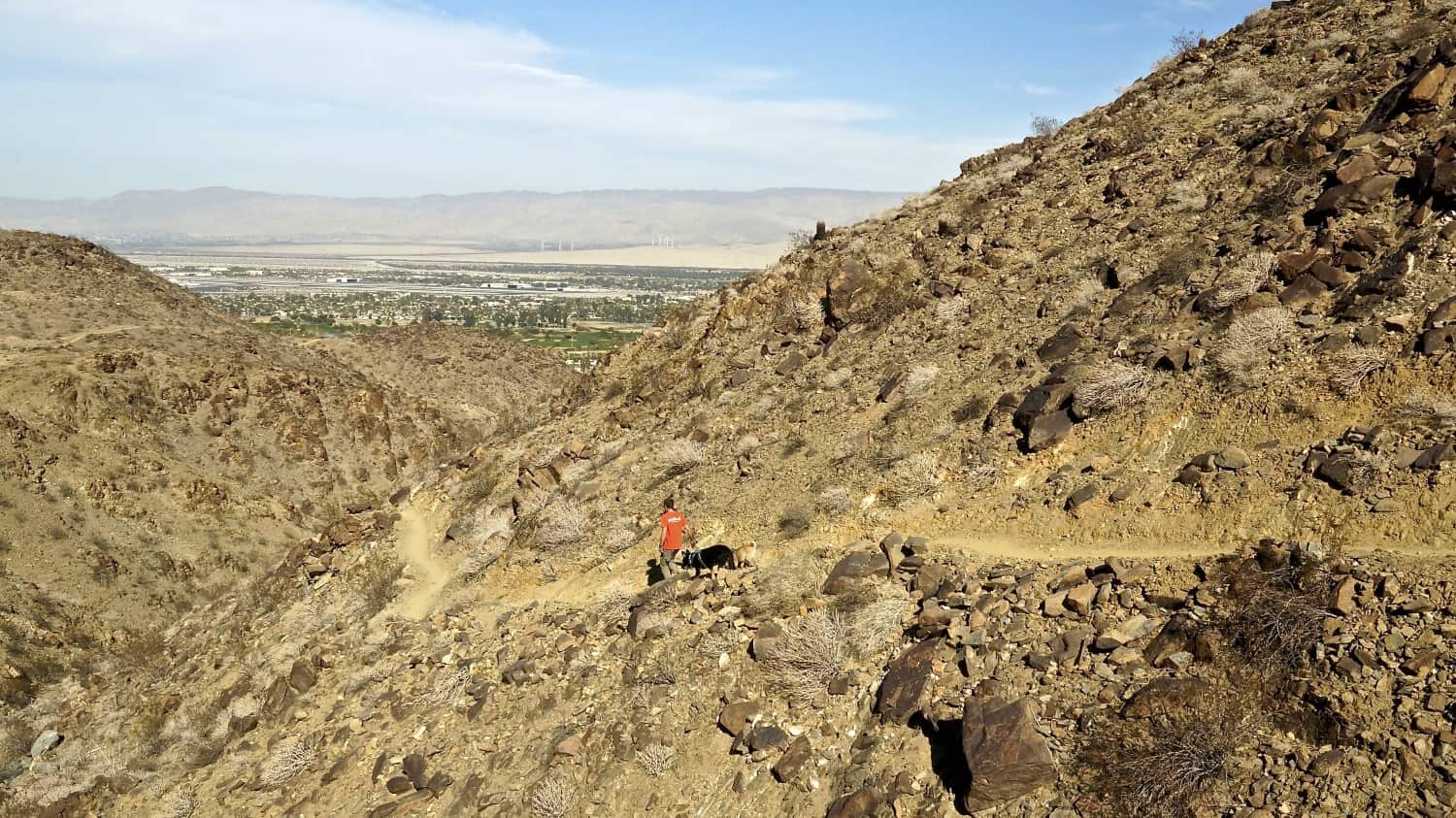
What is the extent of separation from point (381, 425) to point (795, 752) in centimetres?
4248

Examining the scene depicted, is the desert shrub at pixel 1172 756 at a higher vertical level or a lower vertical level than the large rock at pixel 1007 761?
higher

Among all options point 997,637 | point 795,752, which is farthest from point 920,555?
point 795,752

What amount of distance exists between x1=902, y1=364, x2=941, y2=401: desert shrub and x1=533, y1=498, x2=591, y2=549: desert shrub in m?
7.42

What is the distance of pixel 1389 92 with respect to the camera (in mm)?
16062

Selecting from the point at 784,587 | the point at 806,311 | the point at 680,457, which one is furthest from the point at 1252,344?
the point at 806,311

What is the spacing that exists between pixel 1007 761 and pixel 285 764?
38.7 feet

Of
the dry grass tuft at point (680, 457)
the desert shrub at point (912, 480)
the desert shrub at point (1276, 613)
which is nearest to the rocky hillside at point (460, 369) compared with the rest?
the dry grass tuft at point (680, 457)

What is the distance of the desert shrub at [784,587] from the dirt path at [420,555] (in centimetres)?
842

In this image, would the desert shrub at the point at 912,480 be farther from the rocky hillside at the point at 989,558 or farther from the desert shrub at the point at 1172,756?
the desert shrub at the point at 1172,756

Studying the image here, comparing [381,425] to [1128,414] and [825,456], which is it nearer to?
[825,456]

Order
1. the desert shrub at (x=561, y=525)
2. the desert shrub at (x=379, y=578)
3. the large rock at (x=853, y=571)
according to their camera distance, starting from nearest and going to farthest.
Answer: the large rock at (x=853, y=571)
the desert shrub at (x=561, y=525)
the desert shrub at (x=379, y=578)

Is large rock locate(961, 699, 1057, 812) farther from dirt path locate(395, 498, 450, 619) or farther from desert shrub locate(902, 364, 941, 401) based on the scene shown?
dirt path locate(395, 498, 450, 619)

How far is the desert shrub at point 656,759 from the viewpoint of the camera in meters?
10.4

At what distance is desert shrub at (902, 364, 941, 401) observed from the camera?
53.4 feet
